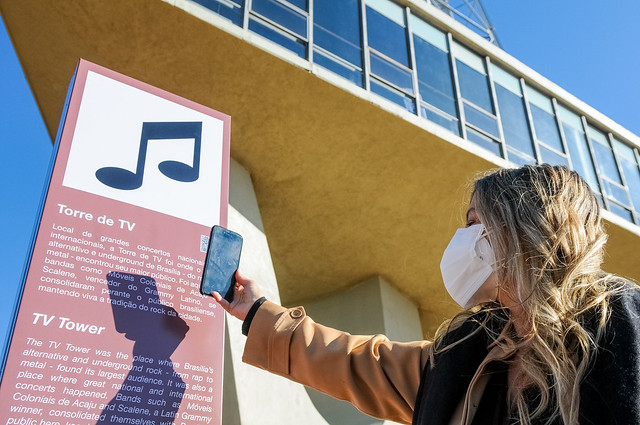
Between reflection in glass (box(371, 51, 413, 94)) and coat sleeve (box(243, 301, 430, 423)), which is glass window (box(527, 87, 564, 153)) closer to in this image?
reflection in glass (box(371, 51, 413, 94))

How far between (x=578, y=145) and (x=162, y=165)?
1068 cm

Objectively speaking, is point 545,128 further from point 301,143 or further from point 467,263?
point 467,263

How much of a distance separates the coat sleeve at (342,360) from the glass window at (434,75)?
24.1ft

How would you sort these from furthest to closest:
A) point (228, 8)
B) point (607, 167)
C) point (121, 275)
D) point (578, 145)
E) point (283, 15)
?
point (607, 167) < point (578, 145) < point (283, 15) < point (228, 8) < point (121, 275)

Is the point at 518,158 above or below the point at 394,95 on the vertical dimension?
below

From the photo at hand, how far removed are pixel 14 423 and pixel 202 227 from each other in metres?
1.25

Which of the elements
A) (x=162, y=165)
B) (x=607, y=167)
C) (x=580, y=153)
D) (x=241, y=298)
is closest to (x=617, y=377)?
(x=241, y=298)

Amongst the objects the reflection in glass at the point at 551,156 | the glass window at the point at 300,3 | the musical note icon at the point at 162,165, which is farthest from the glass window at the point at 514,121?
the musical note icon at the point at 162,165

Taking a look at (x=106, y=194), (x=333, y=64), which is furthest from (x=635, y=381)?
(x=333, y=64)

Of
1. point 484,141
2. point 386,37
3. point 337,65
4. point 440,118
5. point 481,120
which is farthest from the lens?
point 481,120

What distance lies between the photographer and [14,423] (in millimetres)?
2164

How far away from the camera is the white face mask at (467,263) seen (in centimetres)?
240

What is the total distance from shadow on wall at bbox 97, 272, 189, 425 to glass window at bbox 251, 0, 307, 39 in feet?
20.2

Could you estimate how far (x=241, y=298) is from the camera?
2773 millimetres
